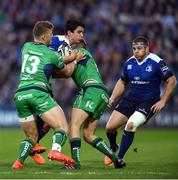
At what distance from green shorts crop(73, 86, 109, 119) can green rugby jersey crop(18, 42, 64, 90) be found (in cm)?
72

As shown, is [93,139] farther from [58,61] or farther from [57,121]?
[58,61]

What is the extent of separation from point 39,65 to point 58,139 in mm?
1176

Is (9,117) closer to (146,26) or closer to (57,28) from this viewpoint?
(57,28)

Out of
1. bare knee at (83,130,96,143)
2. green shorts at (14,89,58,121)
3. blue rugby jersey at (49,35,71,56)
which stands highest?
blue rugby jersey at (49,35,71,56)

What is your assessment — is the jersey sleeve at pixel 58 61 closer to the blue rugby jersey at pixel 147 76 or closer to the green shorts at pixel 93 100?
the green shorts at pixel 93 100

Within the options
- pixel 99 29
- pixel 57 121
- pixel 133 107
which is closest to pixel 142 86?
pixel 133 107

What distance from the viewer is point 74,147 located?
11789 millimetres

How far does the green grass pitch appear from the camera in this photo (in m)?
10.8

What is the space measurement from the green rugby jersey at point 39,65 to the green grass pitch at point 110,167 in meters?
1.36

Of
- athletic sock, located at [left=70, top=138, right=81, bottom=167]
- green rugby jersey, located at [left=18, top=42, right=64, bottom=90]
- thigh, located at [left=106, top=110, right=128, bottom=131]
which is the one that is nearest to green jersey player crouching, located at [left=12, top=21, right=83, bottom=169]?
green rugby jersey, located at [left=18, top=42, right=64, bottom=90]

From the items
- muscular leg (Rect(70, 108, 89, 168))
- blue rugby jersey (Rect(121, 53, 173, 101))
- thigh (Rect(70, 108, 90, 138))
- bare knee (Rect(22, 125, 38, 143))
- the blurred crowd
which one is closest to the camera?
bare knee (Rect(22, 125, 38, 143))

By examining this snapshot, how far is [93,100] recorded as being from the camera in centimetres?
1200

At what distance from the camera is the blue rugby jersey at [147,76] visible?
505 inches

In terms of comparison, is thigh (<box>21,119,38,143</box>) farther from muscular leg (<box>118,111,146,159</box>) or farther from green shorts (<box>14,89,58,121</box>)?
muscular leg (<box>118,111,146,159</box>)
